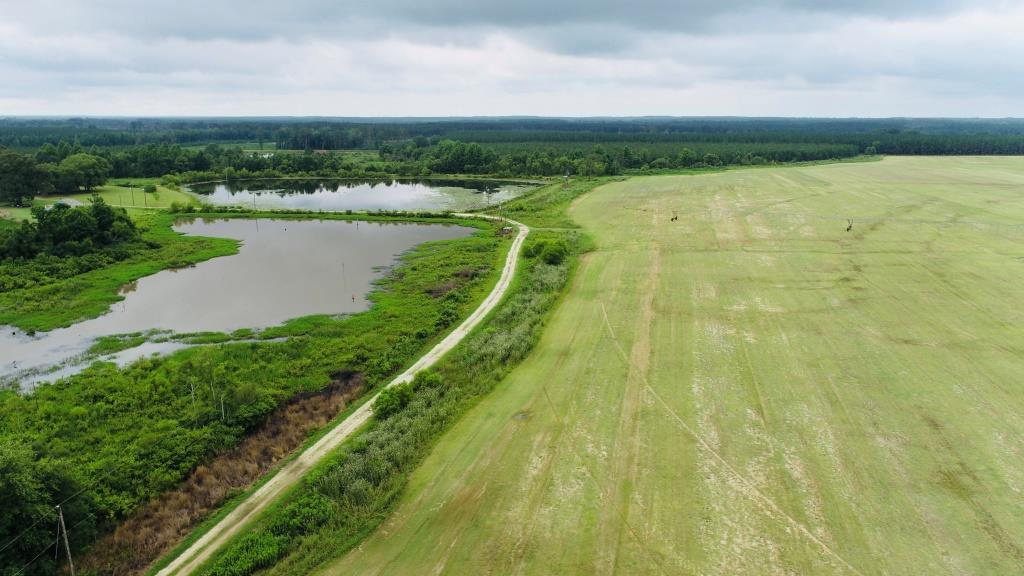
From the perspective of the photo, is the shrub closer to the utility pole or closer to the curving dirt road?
the curving dirt road

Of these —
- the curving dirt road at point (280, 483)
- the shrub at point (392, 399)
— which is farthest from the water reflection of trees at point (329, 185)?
the shrub at point (392, 399)

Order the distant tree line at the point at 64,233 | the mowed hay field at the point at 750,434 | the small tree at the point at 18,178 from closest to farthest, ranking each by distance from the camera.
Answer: the mowed hay field at the point at 750,434, the distant tree line at the point at 64,233, the small tree at the point at 18,178

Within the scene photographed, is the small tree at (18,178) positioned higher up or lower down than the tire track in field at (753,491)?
higher up

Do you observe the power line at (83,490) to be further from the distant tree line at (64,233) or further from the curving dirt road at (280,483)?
the distant tree line at (64,233)

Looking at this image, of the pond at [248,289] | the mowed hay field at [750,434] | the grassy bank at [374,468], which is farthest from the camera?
the pond at [248,289]

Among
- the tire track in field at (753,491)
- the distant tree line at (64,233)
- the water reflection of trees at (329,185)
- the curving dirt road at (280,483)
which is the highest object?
the water reflection of trees at (329,185)

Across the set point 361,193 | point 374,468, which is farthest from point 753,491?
point 361,193

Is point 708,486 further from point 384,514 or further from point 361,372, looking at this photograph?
point 361,372

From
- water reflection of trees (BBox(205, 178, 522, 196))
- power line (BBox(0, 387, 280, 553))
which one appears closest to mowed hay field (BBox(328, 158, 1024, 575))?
power line (BBox(0, 387, 280, 553))
